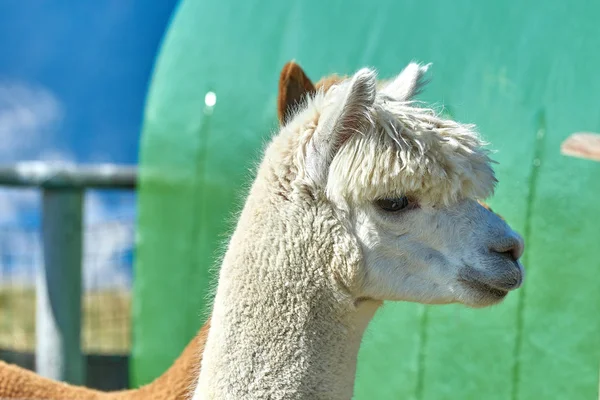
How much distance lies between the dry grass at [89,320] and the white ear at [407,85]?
222 inches

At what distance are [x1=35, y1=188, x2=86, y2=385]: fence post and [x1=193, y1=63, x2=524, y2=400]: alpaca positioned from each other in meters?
3.43

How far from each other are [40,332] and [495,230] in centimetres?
399

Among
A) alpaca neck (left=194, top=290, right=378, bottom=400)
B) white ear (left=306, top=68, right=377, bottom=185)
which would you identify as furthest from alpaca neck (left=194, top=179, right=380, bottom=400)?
white ear (left=306, top=68, right=377, bottom=185)

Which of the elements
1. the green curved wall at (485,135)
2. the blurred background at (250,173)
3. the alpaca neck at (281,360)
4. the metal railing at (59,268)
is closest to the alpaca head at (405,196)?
the alpaca neck at (281,360)

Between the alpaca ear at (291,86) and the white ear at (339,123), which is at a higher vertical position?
the alpaca ear at (291,86)

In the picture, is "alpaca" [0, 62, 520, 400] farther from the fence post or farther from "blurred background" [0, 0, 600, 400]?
the fence post

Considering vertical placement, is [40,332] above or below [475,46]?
below

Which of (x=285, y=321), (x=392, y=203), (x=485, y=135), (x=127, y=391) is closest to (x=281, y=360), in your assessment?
(x=285, y=321)

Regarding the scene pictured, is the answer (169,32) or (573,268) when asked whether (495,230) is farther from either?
(169,32)

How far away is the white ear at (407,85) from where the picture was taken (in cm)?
247

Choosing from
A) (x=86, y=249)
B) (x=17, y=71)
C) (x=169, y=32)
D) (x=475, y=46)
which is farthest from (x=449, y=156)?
(x=17, y=71)

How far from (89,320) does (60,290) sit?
272cm

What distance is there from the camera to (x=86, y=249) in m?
7.89

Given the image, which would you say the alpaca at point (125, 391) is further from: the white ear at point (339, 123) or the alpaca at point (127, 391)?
the white ear at point (339, 123)
